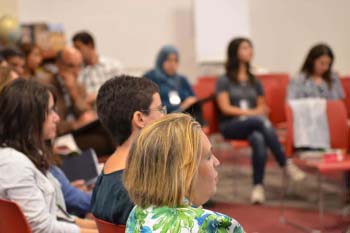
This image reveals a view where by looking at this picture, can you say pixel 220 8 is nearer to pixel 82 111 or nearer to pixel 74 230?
pixel 82 111

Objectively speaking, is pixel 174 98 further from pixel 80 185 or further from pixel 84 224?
pixel 84 224

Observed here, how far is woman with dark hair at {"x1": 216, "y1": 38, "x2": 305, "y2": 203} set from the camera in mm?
5090

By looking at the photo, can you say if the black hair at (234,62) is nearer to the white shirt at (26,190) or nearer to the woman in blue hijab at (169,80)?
the woman in blue hijab at (169,80)

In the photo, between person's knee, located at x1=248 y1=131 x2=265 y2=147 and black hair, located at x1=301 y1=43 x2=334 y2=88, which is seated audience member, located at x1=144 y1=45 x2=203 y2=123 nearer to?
person's knee, located at x1=248 y1=131 x2=265 y2=147

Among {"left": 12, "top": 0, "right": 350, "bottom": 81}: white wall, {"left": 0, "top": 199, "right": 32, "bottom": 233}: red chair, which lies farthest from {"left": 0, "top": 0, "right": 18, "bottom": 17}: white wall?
{"left": 0, "top": 199, "right": 32, "bottom": 233}: red chair

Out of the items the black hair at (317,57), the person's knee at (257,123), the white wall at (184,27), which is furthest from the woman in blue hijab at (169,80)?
the white wall at (184,27)

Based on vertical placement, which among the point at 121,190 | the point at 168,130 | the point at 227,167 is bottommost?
the point at 227,167

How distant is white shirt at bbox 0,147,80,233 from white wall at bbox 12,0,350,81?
5696 mm

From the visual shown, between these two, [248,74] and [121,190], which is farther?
[248,74]

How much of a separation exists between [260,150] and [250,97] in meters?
0.58

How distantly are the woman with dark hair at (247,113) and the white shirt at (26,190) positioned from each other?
292 centimetres

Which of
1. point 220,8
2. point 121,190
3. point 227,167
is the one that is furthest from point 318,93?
point 121,190

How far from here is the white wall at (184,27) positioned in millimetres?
7859

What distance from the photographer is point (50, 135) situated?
2555mm
